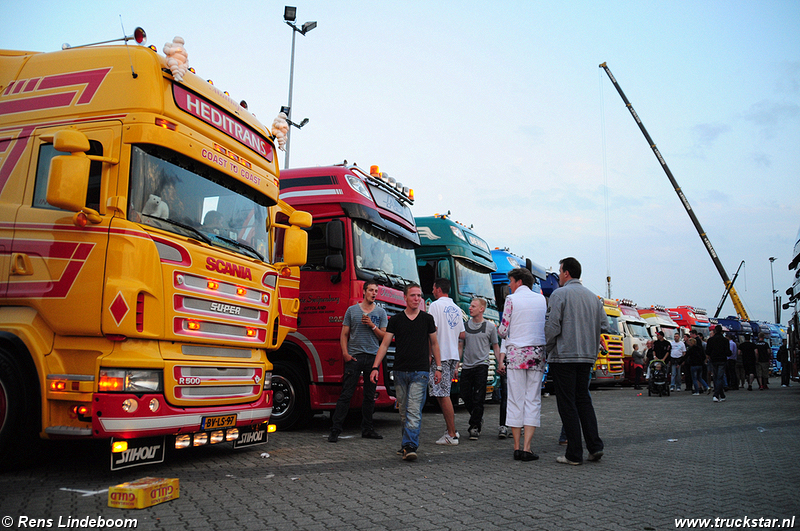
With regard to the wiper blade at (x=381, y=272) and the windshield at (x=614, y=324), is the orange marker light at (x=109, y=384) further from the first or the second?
the windshield at (x=614, y=324)

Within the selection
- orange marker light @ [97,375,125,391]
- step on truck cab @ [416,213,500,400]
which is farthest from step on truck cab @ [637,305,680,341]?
orange marker light @ [97,375,125,391]

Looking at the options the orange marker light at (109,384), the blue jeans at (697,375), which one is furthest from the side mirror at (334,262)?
the blue jeans at (697,375)

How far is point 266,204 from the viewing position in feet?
23.8

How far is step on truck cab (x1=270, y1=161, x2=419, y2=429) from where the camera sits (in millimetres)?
8656

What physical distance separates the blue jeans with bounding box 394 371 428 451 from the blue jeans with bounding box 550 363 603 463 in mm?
1518

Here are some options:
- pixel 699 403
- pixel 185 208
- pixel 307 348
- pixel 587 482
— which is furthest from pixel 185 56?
pixel 699 403

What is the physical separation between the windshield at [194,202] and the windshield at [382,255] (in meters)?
2.05

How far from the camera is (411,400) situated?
663cm

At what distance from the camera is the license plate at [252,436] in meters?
6.26

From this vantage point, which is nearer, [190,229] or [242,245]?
[190,229]

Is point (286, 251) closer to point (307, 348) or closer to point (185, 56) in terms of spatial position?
point (307, 348)

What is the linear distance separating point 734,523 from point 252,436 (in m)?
4.59

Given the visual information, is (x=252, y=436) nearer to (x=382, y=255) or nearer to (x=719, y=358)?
(x=382, y=255)

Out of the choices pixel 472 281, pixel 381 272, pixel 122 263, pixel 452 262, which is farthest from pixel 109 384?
pixel 472 281
